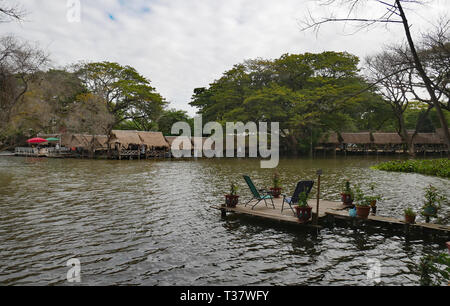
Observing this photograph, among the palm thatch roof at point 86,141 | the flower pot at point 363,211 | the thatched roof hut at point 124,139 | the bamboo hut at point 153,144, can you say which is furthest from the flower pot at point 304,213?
the palm thatch roof at point 86,141

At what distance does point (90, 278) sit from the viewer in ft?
16.3

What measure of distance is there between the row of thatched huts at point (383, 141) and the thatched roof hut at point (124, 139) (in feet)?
83.3

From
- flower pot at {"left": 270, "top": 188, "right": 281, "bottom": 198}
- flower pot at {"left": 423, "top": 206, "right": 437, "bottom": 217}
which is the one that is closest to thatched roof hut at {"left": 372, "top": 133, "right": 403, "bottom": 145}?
flower pot at {"left": 270, "top": 188, "right": 281, "bottom": 198}

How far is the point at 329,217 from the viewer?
26.9 feet

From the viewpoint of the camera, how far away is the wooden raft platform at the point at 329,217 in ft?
23.2

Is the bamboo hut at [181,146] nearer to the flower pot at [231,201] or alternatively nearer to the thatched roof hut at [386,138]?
the thatched roof hut at [386,138]

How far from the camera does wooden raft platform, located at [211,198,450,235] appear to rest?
706 centimetres

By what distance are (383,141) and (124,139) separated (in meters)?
36.2

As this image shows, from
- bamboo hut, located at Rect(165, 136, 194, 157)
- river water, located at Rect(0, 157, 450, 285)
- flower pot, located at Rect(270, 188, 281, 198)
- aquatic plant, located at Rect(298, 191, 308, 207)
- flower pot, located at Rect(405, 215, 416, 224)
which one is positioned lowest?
river water, located at Rect(0, 157, 450, 285)

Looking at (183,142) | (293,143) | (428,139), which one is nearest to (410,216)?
(293,143)

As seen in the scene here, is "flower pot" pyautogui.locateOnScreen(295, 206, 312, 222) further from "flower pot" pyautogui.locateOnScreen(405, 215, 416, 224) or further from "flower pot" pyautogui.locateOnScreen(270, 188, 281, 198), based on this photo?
"flower pot" pyautogui.locateOnScreen(270, 188, 281, 198)

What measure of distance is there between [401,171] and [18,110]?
23.7 m

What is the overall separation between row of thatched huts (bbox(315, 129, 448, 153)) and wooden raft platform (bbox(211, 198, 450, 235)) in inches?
1436
